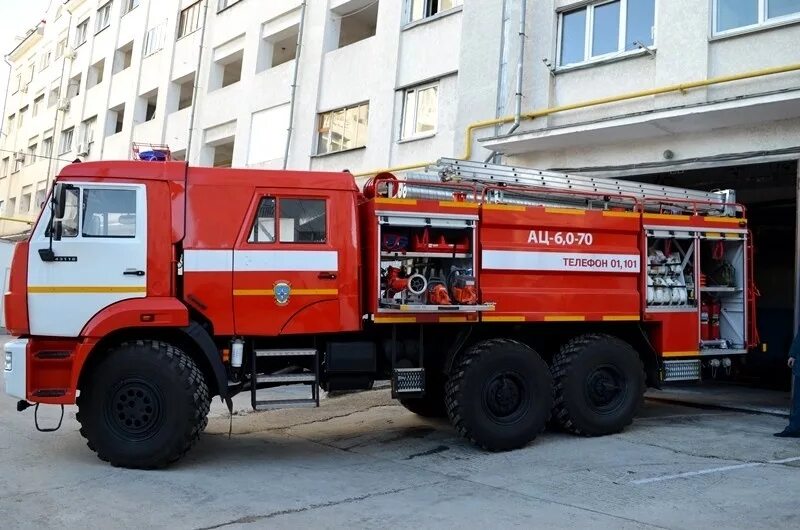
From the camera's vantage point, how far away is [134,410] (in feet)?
22.1

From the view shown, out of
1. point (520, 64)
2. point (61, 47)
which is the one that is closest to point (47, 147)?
point (61, 47)

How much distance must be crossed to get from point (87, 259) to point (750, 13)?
9.42 meters

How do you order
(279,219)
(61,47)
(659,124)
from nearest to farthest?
1. (279,219)
2. (659,124)
3. (61,47)

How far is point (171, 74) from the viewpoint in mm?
24359

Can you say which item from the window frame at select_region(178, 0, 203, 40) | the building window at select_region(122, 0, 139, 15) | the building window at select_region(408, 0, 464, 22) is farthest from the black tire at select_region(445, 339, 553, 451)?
the building window at select_region(122, 0, 139, 15)

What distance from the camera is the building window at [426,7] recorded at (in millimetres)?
15073

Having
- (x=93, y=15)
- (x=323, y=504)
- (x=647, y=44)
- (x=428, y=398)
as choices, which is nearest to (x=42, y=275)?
(x=323, y=504)

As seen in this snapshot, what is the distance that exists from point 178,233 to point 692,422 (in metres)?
6.78

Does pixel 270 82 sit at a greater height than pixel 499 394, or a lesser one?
greater

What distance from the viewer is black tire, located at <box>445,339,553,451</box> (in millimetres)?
7605

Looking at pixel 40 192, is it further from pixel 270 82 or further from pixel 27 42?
pixel 270 82

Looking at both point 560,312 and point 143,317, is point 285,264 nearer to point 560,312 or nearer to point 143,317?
point 143,317

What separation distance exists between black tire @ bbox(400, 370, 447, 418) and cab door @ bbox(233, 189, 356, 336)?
2.24 meters

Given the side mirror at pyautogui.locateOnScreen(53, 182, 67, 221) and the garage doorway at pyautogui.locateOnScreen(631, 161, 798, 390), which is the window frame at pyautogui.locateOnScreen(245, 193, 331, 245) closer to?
the side mirror at pyautogui.locateOnScreen(53, 182, 67, 221)
